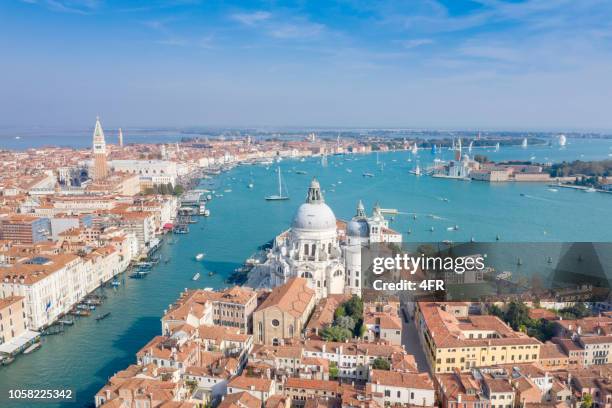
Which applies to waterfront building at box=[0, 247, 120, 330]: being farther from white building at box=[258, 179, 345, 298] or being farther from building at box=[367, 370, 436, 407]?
building at box=[367, 370, 436, 407]

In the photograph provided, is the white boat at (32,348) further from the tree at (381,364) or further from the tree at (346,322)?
the tree at (381,364)

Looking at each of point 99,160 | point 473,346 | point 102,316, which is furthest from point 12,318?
point 99,160

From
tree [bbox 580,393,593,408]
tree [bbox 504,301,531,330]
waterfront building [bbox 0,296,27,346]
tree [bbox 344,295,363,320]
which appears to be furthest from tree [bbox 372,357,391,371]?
waterfront building [bbox 0,296,27,346]

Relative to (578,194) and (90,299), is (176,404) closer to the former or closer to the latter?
(90,299)

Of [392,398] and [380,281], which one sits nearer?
[392,398]

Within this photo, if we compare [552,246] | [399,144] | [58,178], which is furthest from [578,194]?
[399,144]

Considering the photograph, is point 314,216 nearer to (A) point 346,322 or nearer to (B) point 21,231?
(A) point 346,322
